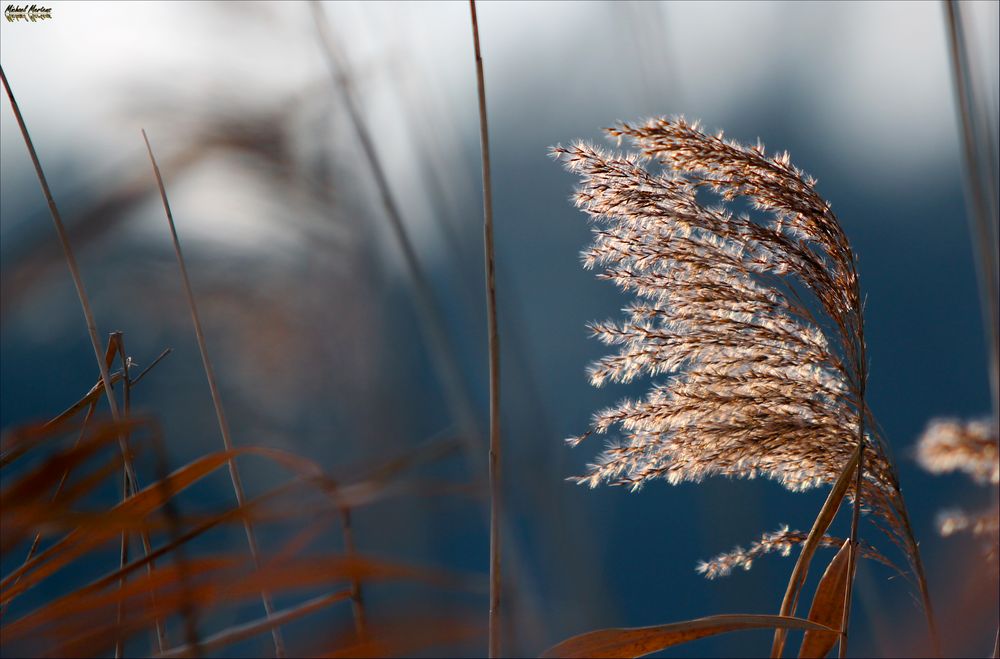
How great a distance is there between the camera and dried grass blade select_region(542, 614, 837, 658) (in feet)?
1.92

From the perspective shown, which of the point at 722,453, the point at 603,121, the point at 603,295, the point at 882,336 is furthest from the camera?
the point at 882,336

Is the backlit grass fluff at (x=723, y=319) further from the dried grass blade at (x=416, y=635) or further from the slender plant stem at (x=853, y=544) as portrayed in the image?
the dried grass blade at (x=416, y=635)

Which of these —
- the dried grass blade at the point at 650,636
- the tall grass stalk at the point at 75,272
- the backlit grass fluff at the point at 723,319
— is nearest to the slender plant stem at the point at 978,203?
the backlit grass fluff at the point at 723,319

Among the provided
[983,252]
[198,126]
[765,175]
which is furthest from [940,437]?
[198,126]

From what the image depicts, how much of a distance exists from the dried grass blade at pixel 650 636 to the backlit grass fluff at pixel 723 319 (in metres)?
0.22

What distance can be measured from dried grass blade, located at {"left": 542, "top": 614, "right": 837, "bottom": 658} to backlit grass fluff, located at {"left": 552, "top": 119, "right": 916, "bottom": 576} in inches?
8.5

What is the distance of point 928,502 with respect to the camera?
187 inches

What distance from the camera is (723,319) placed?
835mm

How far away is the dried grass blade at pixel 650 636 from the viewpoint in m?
0.58

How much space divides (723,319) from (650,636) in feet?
1.17

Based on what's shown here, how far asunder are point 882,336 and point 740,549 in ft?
15.8

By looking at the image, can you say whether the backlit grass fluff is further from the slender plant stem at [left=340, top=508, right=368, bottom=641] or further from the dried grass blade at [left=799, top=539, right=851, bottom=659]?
the slender plant stem at [left=340, top=508, right=368, bottom=641]

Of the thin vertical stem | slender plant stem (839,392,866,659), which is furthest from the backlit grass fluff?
the thin vertical stem

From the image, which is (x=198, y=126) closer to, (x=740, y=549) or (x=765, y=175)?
(x=765, y=175)
